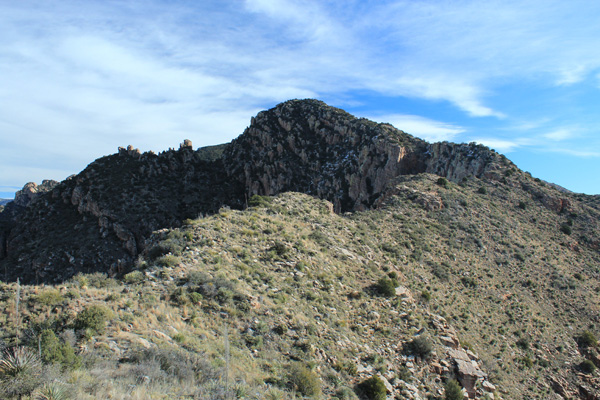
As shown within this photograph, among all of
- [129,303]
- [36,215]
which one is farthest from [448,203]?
[36,215]

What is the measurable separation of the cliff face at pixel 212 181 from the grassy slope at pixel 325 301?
12.2 meters

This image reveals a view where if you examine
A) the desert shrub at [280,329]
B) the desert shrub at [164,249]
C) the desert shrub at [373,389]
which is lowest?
the desert shrub at [373,389]

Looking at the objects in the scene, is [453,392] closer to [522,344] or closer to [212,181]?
[522,344]

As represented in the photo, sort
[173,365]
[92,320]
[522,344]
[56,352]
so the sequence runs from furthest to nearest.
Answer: [522,344], [92,320], [173,365], [56,352]

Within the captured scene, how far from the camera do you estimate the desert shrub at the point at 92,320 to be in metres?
9.24

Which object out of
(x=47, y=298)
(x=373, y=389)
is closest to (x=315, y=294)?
(x=373, y=389)

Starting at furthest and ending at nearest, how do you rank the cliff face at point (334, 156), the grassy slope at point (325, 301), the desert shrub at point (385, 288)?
the cliff face at point (334, 156) → the desert shrub at point (385, 288) → the grassy slope at point (325, 301)

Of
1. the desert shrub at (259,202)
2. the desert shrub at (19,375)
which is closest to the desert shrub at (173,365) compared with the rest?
the desert shrub at (19,375)

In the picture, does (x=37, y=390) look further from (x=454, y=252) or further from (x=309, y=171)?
(x=309, y=171)

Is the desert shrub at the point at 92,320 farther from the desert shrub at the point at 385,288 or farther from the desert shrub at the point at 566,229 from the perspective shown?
the desert shrub at the point at 566,229

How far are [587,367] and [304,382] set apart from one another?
25652mm

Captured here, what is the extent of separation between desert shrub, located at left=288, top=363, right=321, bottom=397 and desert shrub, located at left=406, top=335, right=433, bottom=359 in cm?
716

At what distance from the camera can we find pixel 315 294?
1670 cm

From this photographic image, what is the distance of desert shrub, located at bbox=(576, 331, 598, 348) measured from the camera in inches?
1003
